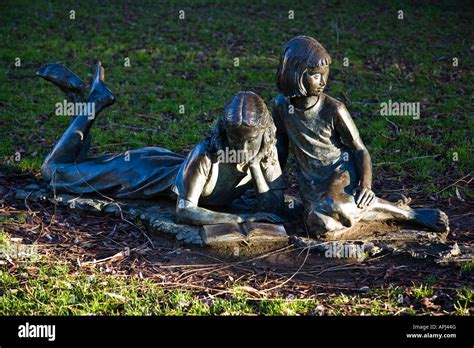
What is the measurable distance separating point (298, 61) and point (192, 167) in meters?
1.34

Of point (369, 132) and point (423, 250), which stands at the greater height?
point (369, 132)

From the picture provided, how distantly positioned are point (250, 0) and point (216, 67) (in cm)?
473

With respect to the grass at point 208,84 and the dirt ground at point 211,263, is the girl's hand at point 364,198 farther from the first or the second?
the grass at point 208,84

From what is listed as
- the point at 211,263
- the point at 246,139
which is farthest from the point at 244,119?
the point at 211,263

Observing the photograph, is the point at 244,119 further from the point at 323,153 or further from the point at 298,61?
the point at 323,153

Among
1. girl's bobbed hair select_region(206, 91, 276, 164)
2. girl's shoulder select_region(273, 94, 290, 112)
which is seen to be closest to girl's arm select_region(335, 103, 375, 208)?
girl's shoulder select_region(273, 94, 290, 112)

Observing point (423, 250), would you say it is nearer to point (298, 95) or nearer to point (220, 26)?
point (298, 95)

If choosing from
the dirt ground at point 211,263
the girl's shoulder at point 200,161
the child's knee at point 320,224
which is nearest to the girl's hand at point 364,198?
the child's knee at point 320,224

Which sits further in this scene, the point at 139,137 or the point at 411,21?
the point at 411,21

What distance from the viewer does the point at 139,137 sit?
975 centimetres

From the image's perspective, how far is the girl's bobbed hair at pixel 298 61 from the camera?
6238 millimetres

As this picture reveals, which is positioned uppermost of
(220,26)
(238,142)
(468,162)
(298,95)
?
(220,26)
